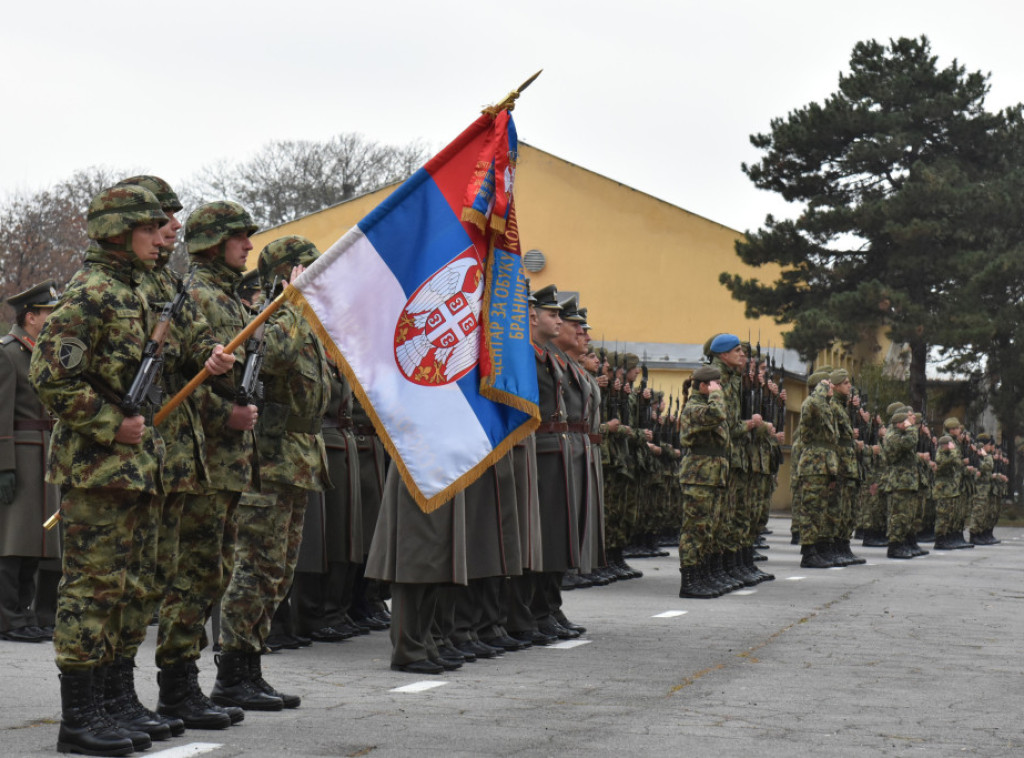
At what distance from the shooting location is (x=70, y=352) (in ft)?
18.9

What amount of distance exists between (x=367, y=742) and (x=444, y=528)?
2.39 m

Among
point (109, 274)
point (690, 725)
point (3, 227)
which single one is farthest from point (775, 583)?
point (3, 227)

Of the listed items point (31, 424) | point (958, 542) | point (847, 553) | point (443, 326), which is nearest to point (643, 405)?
point (847, 553)

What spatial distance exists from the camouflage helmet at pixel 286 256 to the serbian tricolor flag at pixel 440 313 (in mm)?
955

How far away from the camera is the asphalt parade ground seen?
6.24m

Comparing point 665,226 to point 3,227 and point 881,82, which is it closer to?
point 881,82

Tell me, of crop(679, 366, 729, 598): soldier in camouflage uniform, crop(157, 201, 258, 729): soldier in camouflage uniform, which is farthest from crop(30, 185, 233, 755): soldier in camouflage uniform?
crop(679, 366, 729, 598): soldier in camouflage uniform

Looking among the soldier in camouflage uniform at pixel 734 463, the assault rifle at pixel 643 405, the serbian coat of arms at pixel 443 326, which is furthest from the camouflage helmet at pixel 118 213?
the assault rifle at pixel 643 405

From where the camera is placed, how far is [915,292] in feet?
139

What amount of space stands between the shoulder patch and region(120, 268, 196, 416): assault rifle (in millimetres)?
212

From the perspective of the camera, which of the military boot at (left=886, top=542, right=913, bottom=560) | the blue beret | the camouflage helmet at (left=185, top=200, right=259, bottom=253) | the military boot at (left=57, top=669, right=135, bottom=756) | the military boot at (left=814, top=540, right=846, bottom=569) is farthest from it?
the military boot at (left=886, top=542, right=913, bottom=560)

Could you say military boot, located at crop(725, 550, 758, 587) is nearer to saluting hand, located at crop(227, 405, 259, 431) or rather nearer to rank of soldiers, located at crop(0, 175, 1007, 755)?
rank of soldiers, located at crop(0, 175, 1007, 755)

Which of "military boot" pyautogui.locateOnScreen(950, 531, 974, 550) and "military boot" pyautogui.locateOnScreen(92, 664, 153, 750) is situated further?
"military boot" pyautogui.locateOnScreen(950, 531, 974, 550)

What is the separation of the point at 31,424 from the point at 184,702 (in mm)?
3890
